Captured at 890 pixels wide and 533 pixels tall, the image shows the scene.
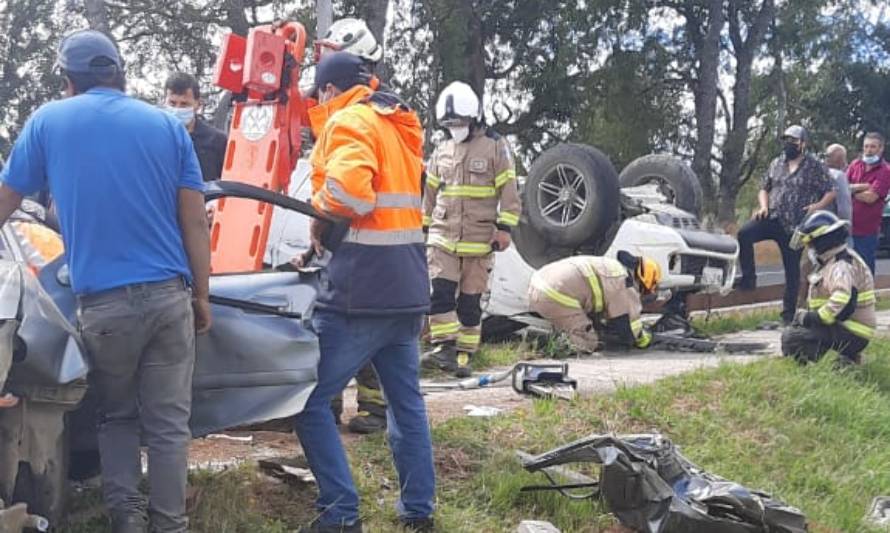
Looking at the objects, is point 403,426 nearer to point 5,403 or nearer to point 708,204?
point 5,403

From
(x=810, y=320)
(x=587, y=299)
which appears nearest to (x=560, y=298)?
(x=587, y=299)

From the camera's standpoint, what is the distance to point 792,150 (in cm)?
854

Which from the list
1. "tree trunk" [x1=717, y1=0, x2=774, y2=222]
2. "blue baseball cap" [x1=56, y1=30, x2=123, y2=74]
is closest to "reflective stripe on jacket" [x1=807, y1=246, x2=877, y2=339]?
"blue baseball cap" [x1=56, y1=30, x2=123, y2=74]

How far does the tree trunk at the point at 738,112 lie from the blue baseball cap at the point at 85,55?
20703 millimetres

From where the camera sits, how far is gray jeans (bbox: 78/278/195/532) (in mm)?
2900

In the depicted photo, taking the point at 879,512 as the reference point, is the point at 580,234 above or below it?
above

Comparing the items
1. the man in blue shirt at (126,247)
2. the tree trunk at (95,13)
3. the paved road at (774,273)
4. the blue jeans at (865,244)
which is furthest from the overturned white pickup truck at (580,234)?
the tree trunk at (95,13)

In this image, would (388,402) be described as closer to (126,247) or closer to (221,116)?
(126,247)

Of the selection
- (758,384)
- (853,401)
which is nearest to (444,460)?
(758,384)

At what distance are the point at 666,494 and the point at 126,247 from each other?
217 cm

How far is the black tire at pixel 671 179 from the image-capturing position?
30.3 ft

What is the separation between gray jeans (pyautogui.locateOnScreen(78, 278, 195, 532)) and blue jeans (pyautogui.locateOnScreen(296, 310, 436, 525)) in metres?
0.57

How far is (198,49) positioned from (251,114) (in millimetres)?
15411

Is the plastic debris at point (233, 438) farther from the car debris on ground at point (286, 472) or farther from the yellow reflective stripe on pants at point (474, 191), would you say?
the yellow reflective stripe on pants at point (474, 191)
